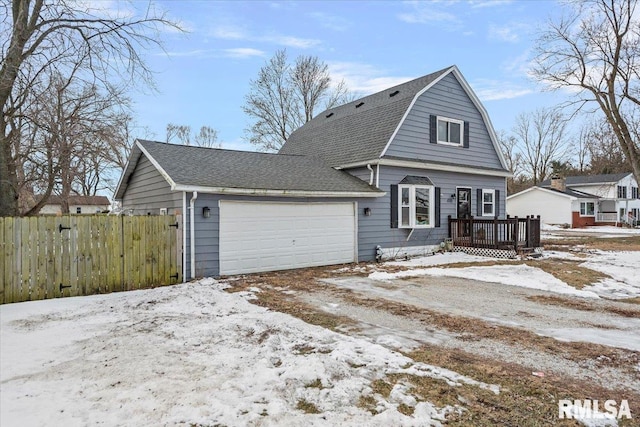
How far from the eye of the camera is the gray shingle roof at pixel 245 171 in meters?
9.17

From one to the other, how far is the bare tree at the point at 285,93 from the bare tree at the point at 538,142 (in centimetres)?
2779

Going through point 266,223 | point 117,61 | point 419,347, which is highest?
point 117,61

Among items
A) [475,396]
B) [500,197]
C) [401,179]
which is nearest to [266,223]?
[401,179]

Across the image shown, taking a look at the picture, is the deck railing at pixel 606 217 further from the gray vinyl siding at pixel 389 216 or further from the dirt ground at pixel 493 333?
the dirt ground at pixel 493 333

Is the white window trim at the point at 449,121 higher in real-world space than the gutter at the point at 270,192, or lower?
higher

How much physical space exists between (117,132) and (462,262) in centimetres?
1210

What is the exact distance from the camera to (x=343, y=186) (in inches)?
457

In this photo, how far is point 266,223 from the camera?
10.0 metres

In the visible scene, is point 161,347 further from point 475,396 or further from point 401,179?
point 401,179

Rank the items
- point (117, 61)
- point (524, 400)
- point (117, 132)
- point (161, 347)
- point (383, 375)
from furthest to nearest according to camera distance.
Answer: point (117, 132) < point (117, 61) < point (161, 347) < point (383, 375) < point (524, 400)

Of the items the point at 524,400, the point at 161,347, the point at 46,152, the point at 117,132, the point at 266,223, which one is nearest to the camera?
the point at 524,400

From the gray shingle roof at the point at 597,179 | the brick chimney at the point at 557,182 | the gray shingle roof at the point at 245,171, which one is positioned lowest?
the gray shingle roof at the point at 245,171

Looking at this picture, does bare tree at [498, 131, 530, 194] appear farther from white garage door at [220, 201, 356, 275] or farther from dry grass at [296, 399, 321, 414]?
dry grass at [296, 399, 321, 414]

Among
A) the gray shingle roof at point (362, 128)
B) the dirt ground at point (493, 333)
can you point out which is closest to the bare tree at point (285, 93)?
the gray shingle roof at point (362, 128)
